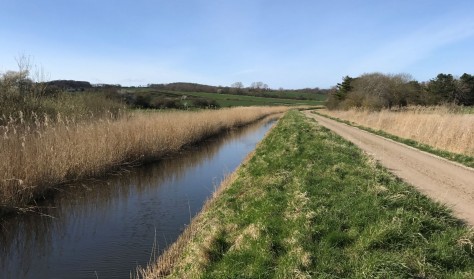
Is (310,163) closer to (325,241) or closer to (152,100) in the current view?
(325,241)

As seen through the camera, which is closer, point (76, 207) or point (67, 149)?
point (76, 207)

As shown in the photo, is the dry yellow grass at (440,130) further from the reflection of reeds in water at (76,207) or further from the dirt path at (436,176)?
the reflection of reeds in water at (76,207)

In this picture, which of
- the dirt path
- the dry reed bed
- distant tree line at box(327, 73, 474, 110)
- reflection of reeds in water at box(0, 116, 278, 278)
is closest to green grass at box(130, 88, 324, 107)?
distant tree line at box(327, 73, 474, 110)

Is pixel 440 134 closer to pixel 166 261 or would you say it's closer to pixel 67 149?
pixel 166 261

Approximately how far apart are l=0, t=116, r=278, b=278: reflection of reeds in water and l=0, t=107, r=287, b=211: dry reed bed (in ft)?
1.68

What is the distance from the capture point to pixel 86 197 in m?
11.0

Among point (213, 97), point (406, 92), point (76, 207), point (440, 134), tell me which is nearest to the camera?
point (76, 207)

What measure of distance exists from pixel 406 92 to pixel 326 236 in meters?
43.6

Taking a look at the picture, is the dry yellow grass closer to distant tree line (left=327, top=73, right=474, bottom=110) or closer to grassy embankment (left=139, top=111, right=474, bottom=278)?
grassy embankment (left=139, top=111, right=474, bottom=278)

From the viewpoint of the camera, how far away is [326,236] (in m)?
5.32

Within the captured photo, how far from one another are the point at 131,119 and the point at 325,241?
1593 centimetres

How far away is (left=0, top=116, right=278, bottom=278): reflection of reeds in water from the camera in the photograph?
7.76m

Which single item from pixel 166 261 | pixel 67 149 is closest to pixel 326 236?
pixel 166 261

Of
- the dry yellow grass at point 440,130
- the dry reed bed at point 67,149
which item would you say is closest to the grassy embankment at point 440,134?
the dry yellow grass at point 440,130
